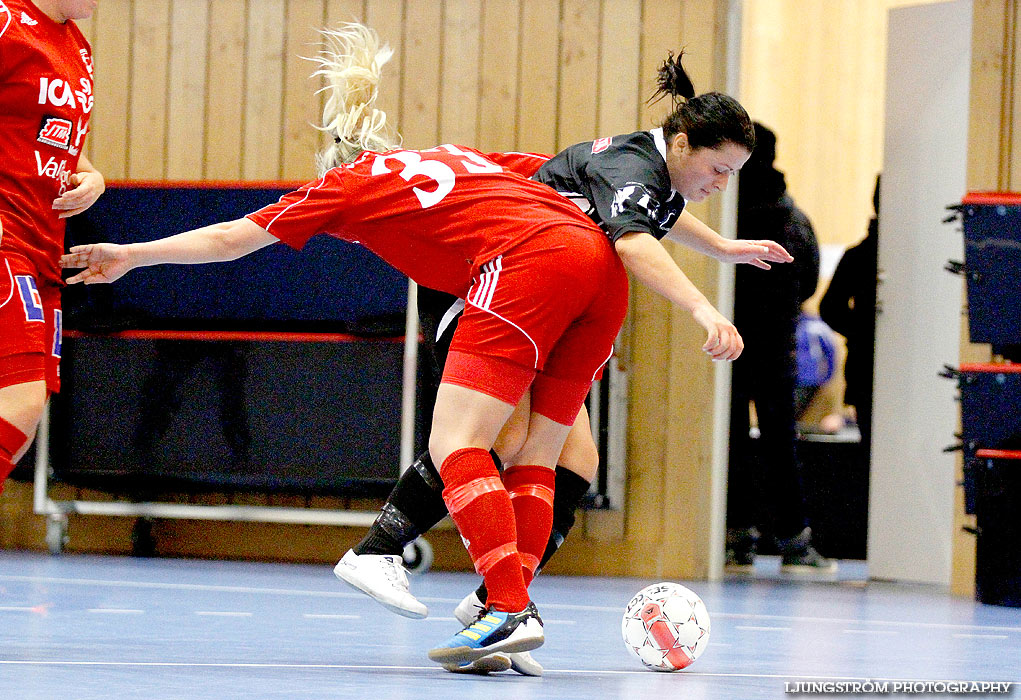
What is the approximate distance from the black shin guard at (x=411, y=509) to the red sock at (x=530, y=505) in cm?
18

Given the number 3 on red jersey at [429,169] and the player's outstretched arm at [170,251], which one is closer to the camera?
the player's outstretched arm at [170,251]

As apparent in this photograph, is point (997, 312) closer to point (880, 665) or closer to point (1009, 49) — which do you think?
point (1009, 49)

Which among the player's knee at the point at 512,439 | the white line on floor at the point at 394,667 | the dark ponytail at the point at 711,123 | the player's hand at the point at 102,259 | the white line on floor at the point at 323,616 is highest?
the dark ponytail at the point at 711,123

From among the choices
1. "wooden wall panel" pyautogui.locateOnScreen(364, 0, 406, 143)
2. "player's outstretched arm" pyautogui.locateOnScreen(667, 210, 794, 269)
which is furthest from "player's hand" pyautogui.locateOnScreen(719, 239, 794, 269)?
"wooden wall panel" pyautogui.locateOnScreen(364, 0, 406, 143)

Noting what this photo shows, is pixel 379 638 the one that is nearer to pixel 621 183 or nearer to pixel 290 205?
pixel 290 205

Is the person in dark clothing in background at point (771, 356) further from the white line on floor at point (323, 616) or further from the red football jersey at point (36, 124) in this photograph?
the red football jersey at point (36, 124)

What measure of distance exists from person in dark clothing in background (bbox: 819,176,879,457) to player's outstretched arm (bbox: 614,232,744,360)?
3850 mm

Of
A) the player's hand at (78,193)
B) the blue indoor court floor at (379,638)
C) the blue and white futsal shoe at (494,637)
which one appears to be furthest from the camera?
the player's hand at (78,193)

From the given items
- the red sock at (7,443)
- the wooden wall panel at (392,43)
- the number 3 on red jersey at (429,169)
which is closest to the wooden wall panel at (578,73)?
the wooden wall panel at (392,43)

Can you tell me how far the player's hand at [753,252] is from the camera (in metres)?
3.14

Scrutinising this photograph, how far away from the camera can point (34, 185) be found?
3002 millimetres

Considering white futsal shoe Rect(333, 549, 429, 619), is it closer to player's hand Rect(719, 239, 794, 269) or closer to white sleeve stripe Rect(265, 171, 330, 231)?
white sleeve stripe Rect(265, 171, 330, 231)

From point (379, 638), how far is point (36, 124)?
4.90 feet

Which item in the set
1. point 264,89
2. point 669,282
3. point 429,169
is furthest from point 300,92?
point 669,282
